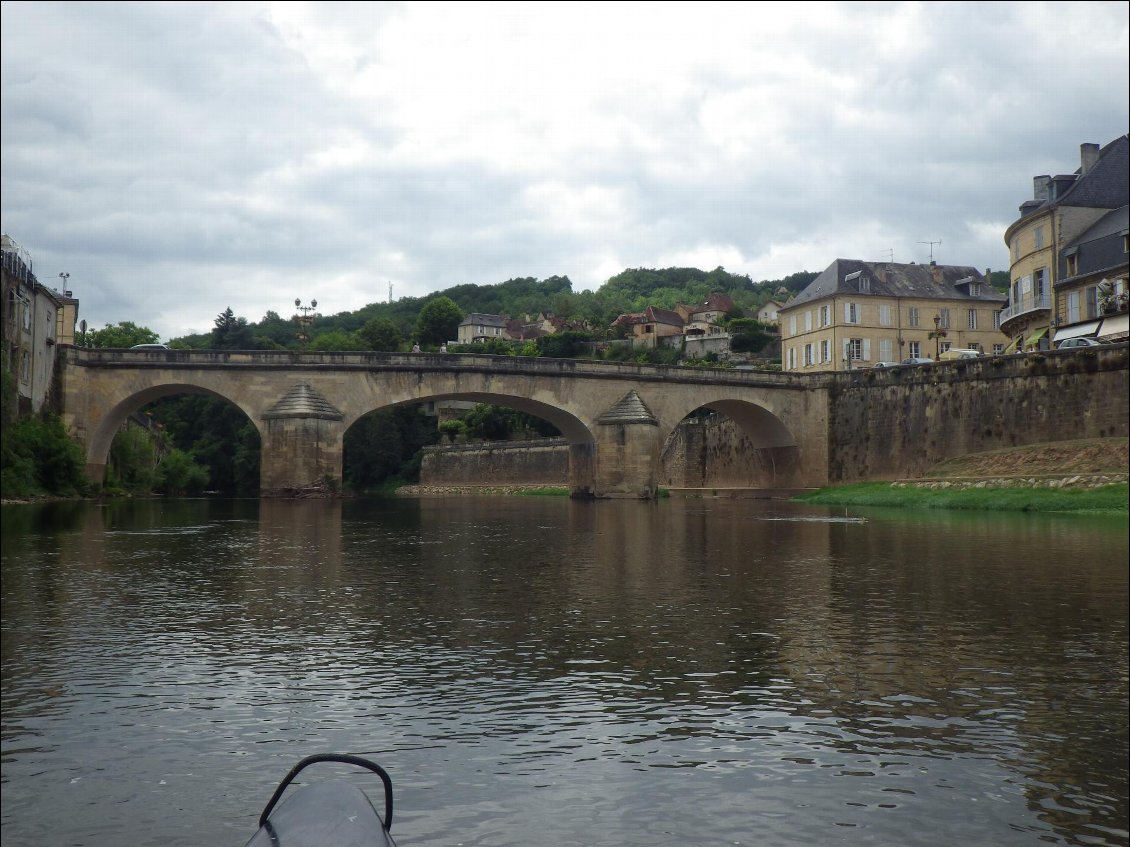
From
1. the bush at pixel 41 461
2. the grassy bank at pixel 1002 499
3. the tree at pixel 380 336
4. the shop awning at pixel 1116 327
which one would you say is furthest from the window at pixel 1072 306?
the tree at pixel 380 336

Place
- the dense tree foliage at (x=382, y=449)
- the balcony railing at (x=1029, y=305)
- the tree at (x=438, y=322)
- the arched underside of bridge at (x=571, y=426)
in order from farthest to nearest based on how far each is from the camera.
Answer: the tree at (x=438, y=322) < the dense tree foliage at (x=382, y=449) < the balcony railing at (x=1029, y=305) < the arched underside of bridge at (x=571, y=426)

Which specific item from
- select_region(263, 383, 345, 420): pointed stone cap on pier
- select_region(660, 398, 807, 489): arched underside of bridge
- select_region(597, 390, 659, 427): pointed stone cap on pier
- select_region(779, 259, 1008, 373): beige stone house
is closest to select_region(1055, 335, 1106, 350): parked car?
select_region(660, 398, 807, 489): arched underside of bridge

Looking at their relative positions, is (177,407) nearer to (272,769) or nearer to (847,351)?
(847,351)

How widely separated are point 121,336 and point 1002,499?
72.6m

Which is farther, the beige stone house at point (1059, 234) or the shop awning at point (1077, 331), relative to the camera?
the beige stone house at point (1059, 234)

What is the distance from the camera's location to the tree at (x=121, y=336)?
82250 mm

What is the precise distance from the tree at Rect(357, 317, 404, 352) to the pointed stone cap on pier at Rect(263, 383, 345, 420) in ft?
156

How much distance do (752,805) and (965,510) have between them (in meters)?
27.1

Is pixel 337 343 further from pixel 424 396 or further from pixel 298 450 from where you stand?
pixel 298 450

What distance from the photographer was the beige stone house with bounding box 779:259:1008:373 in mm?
56688

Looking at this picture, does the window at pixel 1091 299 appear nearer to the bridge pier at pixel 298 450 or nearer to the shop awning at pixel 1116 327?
the shop awning at pixel 1116 327

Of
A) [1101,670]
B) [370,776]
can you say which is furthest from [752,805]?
[1101,670]

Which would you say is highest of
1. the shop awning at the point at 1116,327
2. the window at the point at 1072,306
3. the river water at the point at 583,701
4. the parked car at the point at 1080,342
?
the window at the point at 1072,306

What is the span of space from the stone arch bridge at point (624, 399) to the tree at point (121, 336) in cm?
4332
